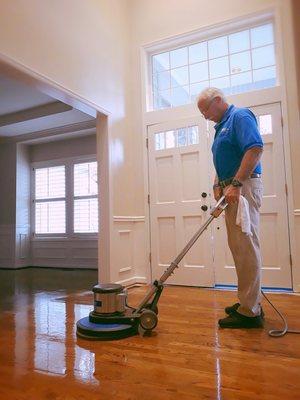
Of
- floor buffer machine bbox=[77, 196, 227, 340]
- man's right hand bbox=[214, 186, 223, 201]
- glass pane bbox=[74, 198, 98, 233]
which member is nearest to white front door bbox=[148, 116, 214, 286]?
man's right hand bbox=[214, 186, 223, 201]

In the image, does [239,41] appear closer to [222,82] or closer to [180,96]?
[222,82]

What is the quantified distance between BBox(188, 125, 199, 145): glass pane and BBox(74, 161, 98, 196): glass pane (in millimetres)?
2788

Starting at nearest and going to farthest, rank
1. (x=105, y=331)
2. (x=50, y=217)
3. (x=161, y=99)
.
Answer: (x=105, y=331), (x=161, y=99), (x=50, y=217)

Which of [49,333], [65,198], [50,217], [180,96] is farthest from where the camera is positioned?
[50,217]

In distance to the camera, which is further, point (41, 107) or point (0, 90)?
point (41, 107)

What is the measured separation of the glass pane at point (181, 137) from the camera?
3.77 m

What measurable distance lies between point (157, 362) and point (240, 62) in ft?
10.8

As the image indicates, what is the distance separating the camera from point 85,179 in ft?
20.4

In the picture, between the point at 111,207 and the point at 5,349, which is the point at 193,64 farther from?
the point at 5,349

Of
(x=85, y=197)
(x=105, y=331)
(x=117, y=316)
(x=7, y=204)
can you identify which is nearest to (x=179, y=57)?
(x=85, y=197)

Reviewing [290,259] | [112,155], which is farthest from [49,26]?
[290,259]

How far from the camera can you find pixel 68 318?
2398mm

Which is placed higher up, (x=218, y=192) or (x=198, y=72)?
(x=198, y=72)

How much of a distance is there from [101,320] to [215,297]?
4.61 ft
